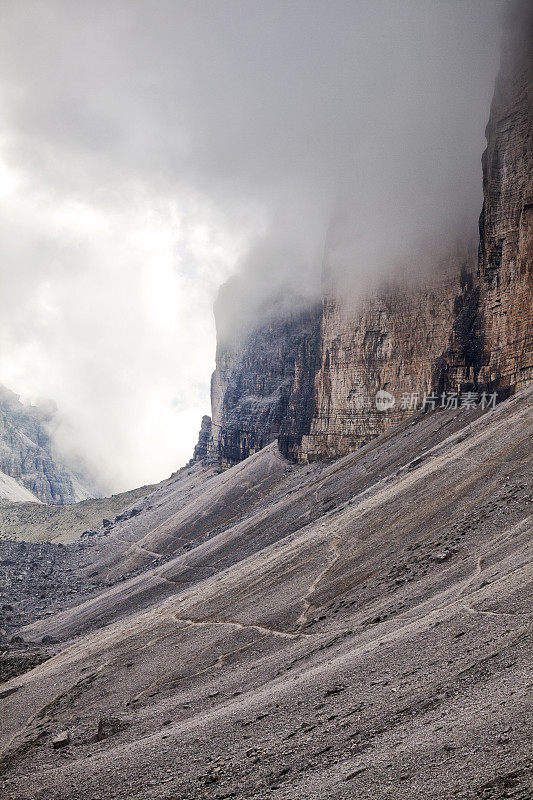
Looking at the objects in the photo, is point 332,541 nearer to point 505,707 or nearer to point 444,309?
point 505,707

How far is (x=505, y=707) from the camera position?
9.27 metres

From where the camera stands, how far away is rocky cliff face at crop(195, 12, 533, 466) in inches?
1428

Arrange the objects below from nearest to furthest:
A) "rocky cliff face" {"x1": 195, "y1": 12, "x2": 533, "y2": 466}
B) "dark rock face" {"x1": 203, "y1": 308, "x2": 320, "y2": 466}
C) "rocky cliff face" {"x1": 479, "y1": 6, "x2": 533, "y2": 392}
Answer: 1. "rocky cliff face" {"x1": 479, "y1": 6, "x2": 533, "y2": 392}
2. "rocky cliff face" {"x1": 195, "y1": 12, "x2": 533, "y2": 466}
3. "dark rock face" {"x1": 203, "y1": 308, "x2": 320, "y2": 466}

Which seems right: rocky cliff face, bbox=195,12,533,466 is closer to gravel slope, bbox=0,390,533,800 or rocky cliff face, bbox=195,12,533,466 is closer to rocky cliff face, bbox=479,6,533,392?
rocky cliff face, bbox=479,6,533,392

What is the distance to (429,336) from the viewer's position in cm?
5125

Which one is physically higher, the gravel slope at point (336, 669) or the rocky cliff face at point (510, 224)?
the rocky cliff face at point (510, 224)

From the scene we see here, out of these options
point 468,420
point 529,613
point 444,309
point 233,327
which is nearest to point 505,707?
point 529,613

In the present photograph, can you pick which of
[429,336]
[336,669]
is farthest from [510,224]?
[336,669]

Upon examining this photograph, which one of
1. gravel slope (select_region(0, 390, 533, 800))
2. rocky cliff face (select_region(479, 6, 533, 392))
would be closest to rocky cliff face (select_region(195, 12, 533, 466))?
rocky cliff face (select_region(479, 6, 533, 392))

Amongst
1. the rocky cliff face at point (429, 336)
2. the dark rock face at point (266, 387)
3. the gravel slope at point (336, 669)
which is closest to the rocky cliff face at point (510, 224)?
the rocky cliff face at point (429, 336)

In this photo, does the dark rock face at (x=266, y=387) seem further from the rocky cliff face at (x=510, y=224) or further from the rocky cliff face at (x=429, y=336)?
the rocky cliff face at (x=510, y=224)

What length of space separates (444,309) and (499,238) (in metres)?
11.9

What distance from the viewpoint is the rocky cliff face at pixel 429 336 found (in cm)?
3628

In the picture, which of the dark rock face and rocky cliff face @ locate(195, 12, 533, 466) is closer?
rocky cliff face @ locate(195, 12, 533, 466)
